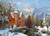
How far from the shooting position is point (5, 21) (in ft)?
25.6

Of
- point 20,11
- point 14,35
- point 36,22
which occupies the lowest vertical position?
point 14,35

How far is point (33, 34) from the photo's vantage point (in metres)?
7.66

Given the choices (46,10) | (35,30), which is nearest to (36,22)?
(35,30)

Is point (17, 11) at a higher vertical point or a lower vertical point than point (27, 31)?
higher

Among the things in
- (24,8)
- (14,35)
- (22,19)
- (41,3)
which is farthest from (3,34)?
(41,3)

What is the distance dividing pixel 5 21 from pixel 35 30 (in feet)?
5.88

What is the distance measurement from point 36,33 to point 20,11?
1571 mm

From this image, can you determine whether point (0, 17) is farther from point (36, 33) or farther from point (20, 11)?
point (36, 33)

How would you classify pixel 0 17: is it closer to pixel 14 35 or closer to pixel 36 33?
pixel 14 35

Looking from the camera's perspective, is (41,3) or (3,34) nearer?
(3,34)

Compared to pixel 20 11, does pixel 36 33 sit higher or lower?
lower

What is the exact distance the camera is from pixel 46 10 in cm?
809

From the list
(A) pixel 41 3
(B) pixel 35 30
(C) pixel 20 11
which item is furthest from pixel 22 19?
(A) pixel 41 3

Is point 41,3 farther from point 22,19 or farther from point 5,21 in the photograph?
point 5,21
